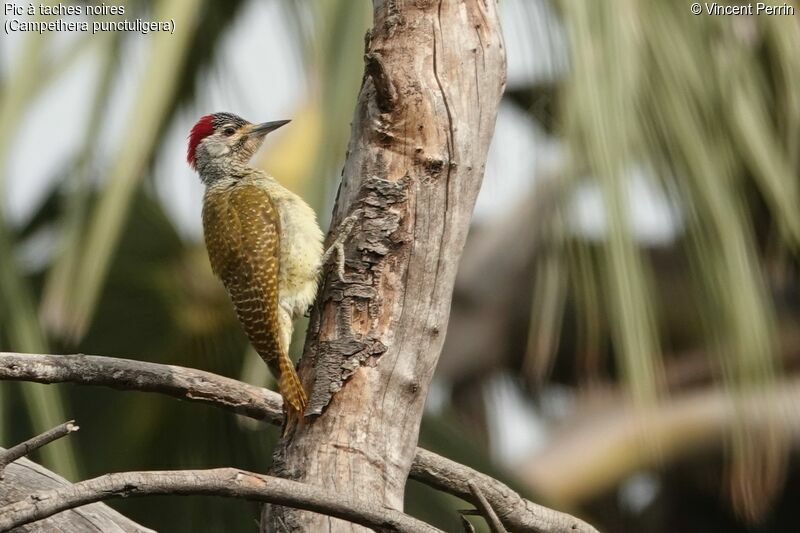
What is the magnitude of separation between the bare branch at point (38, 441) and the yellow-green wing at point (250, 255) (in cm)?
139

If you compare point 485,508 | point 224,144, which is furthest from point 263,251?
point 485,508

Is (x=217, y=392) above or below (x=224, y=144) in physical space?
below

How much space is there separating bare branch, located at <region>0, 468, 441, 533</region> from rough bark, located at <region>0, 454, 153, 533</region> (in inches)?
15.6

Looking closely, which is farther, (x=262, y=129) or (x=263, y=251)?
(x=262, y=129)

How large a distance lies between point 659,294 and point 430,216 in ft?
25.5

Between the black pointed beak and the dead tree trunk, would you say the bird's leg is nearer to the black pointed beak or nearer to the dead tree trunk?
the dead tree trunk

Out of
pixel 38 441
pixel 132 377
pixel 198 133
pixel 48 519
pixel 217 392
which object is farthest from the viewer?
pixel 198 133

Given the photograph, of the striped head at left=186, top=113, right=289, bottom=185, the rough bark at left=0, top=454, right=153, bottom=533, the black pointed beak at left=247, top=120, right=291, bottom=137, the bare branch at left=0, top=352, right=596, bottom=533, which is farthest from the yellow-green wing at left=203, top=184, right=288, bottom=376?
the rough bark at left=0, top=454, right=153, bottom=533

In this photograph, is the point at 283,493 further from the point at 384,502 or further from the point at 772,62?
the point at 772,62

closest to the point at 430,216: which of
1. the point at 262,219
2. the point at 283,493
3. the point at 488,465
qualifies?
the point at 283,493

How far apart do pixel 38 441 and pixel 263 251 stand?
1921mm

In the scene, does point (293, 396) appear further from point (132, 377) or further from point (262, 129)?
point (262, 129)

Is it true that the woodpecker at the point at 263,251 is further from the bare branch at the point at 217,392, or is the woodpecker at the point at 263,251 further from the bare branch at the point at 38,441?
the bare branch at the point at 38,441

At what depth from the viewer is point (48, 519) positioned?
2.62 m
